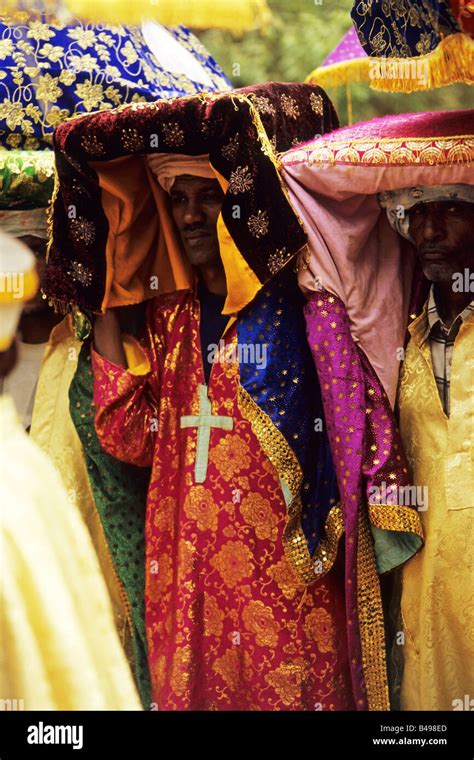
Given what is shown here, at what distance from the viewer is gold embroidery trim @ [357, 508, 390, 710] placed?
3.88 meters

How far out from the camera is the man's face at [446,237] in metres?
3.76

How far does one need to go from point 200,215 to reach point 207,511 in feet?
2.99

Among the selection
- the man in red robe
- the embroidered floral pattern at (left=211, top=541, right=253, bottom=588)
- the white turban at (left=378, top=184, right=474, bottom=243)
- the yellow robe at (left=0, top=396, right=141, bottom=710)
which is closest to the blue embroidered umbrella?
the man in red robe

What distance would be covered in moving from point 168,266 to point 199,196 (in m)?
0.33

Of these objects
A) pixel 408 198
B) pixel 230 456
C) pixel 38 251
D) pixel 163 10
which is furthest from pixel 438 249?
pixel 38 251

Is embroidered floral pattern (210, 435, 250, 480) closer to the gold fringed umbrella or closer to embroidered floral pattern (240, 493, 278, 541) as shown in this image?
embroidered floral pattern (240, 493, 278, 541)

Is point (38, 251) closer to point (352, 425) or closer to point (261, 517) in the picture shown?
point (261, 517)

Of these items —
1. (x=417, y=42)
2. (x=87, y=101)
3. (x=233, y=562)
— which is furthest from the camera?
(x=87, y=101)

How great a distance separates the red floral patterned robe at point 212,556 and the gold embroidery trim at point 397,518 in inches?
12.7

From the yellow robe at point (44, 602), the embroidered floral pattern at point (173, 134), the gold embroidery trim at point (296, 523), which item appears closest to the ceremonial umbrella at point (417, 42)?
the embroidered floral pattern at point (173, 134)

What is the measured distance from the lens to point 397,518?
380 cm

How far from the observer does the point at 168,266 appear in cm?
432

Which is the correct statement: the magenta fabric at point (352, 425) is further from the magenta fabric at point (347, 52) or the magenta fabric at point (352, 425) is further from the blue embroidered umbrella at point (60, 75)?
the magenta fabric at point (347, 52)
